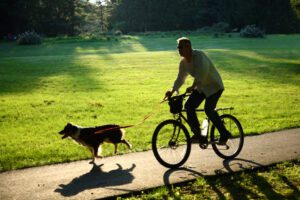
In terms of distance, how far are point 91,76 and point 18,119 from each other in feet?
34.3

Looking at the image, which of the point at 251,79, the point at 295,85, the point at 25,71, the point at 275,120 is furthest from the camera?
the point at 25,71

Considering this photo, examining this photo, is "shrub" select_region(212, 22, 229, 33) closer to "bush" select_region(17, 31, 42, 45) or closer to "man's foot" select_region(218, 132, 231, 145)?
"bush" select_region(17, 31, 42, 45)

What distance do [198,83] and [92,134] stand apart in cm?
208

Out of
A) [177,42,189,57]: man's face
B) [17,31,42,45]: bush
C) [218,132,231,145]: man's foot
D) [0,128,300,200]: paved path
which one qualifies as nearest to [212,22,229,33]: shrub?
[17,31,42,45]: bush

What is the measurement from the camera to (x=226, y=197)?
5906 millimetres

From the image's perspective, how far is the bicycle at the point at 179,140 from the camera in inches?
272

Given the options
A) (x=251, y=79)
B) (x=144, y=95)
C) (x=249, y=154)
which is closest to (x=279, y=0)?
(x=251, y=79)

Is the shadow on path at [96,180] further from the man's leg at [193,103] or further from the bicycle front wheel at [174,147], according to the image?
the man's leg at [193,103]

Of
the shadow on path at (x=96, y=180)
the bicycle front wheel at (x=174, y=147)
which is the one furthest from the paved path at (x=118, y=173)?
the bicycle front wheel at (x=174, y=147)

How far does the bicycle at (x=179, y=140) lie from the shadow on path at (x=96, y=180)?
0.66 metres

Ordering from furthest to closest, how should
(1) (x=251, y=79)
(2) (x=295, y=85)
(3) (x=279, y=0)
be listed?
(3) (x=279, y=0) < (1) (x=251, y=79) < (2) (x=295, y=85)

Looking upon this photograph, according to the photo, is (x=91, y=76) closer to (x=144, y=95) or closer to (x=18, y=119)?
(x=144, y=95)

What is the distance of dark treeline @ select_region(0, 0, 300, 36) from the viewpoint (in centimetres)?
6875

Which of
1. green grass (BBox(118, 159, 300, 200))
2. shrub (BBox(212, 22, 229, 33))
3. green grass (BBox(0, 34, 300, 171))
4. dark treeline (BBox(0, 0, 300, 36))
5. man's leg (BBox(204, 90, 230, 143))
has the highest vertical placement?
dark treeline (BBox(0, 0, 300, 36))
